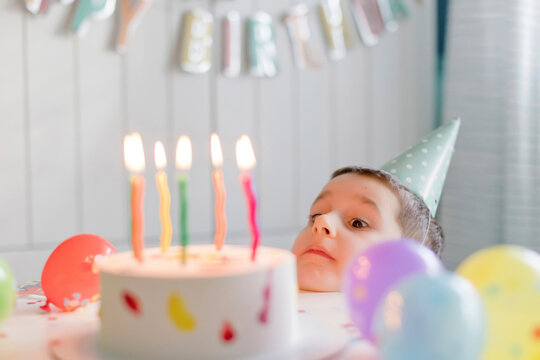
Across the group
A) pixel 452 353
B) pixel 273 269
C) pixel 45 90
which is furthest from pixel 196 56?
pixel 452 353

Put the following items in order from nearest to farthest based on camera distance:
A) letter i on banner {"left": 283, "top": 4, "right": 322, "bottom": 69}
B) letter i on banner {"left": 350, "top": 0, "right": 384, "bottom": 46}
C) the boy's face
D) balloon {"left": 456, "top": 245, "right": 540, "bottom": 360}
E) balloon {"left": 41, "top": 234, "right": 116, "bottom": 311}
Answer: balloon {"left": 456, "top": 245, "right": 540, "bottom": 360} < balloon {"left": 41, "top": 234, "right": 116, "bottom": 311} < the boy's face < letter i on banner {"left": 283, "top": 4, "right": 322, "bottom": 69} < letter i on banner {"left": 350, "top": 0, "right": 384, "bottom": 46}

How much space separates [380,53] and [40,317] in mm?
1877

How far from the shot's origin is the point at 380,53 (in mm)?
2541

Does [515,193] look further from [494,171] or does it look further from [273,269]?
[273,269]

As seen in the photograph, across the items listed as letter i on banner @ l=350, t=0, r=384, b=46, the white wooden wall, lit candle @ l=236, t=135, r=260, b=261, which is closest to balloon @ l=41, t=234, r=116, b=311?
lit candle @ l=236, t=135, r=260, b=261

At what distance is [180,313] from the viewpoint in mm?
716

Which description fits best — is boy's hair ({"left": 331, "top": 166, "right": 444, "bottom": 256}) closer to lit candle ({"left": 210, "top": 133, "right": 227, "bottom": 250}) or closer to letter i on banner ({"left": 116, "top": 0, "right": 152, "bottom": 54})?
lit candle ({"left": 210, "top": 133, "right": 227, "bottom": 250})

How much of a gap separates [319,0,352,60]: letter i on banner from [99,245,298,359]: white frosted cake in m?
1.73

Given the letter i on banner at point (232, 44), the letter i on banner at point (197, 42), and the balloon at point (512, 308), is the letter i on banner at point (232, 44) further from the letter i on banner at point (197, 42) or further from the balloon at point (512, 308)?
the balloon at point (512, 308)

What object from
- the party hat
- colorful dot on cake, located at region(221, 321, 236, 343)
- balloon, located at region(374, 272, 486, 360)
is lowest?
colorful dot on cake, located at region(221, 321, 236, 343)

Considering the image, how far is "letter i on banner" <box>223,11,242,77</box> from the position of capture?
2213 mm

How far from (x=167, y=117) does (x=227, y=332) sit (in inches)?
58.8

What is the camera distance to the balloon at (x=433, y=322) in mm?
582

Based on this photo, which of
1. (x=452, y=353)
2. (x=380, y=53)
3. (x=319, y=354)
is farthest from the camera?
(x=380, y=53)
